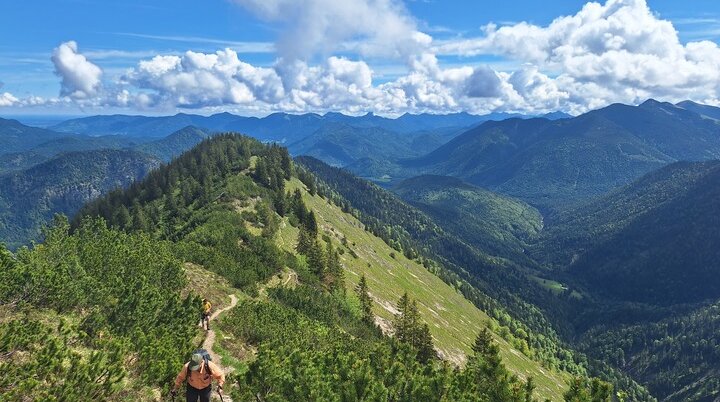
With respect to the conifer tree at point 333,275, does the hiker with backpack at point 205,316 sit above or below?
above

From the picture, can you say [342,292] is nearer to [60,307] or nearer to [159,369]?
[60,307]

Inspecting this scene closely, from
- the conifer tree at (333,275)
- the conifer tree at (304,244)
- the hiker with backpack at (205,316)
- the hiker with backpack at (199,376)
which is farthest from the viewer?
the conifer tree at (304,244)

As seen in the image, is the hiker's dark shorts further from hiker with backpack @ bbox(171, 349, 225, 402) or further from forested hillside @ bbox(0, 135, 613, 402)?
forested hillside @ bbox(0, 135, 613, 402)

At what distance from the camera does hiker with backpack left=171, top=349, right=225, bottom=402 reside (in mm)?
22750

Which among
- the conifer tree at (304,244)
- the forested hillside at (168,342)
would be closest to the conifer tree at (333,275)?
the conifer tree at (304,244)

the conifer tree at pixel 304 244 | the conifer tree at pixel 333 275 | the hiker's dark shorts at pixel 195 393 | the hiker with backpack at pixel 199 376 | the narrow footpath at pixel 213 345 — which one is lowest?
the conifer tree at pixel 333 275

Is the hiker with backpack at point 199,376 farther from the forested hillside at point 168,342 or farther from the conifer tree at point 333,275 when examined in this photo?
→ the conifer tree at point 333,275

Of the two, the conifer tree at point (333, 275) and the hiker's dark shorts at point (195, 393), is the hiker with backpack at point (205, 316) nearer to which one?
the hiker's dark shorts at point (195, 393)

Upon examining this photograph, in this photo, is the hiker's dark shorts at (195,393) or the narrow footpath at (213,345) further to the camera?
the narrow footpath at (213,345)

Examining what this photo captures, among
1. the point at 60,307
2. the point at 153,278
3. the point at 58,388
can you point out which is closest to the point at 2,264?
the point at 60,307

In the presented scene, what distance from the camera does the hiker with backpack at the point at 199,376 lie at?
2275 centimetres

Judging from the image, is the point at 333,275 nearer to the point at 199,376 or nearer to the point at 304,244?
the point at 304,244

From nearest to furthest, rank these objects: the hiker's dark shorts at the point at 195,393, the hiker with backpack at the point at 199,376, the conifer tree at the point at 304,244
A: the hiker with backpack at the point at 199,376, the hiker's dark shorts at the point at 195,393, the conifer tree at the point at 304,244

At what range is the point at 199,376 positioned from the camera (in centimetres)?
2291
